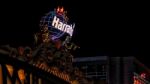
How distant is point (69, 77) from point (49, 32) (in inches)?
105

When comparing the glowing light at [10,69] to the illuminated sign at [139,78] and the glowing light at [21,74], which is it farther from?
the illuminated sign at [139,78]

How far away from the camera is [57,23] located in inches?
1190

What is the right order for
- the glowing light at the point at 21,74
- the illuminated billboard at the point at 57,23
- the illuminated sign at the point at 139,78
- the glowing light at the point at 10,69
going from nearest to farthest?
1. the glowing light at the point at 10,69
2. the glowing light at the point at 21,74
3. the illuminated billboard at the point at 57,23
4. the illuminated sign at the point at 139,78

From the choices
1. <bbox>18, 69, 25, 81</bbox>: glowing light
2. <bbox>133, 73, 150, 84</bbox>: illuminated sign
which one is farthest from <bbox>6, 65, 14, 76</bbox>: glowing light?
<bbox>133, 73, 150, 84</bbox>: illuminated sign

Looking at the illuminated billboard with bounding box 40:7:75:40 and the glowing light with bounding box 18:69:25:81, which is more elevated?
the illuminated billboard with bounding box 40:7:75:40

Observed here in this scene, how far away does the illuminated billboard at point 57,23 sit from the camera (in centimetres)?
3016

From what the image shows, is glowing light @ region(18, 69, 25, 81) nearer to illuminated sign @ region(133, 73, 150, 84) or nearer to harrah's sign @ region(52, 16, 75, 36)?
harrah's sign @ region(52, 16, 75, 36)

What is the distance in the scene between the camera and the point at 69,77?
29.5m

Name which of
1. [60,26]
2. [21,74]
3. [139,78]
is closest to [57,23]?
[60,26]

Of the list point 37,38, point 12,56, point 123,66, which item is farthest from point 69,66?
point 123,66

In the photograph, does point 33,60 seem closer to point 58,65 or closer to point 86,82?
point 58,65

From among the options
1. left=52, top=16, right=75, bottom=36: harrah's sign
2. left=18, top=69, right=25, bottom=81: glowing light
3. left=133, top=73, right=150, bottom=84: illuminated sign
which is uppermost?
left=133, top=73, right=150, bottom=84: illuminated sign

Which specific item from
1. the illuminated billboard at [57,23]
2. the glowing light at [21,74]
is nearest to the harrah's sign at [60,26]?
the illuminated billboard at [57,23]

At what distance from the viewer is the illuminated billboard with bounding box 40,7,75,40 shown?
3016 cm
